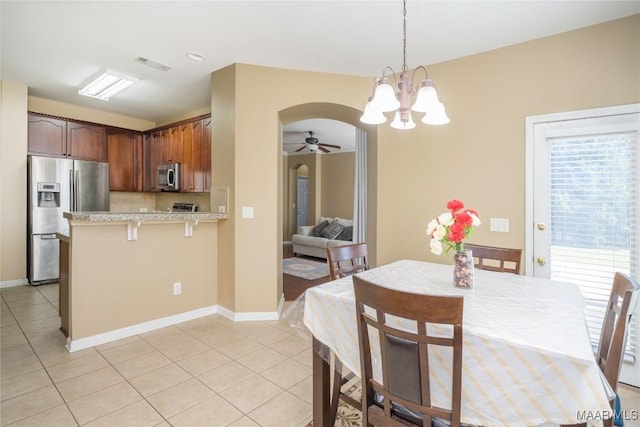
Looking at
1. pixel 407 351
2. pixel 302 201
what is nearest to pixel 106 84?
pixel 407 351

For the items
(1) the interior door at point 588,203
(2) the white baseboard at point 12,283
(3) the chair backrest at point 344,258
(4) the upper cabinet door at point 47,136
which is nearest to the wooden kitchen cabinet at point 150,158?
(4) the upper cabinet door at point 47,136

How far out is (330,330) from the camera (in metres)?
1.54

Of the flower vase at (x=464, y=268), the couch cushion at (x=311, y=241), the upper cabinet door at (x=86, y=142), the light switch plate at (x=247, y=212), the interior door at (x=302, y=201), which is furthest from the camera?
the interior door at (x=302, y=201)

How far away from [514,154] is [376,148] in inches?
54.5

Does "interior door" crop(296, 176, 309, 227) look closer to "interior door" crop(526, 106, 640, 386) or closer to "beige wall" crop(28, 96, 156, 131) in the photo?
"beige wall" crop(28, 96, 156, 131)

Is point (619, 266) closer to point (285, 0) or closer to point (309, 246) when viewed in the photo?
point (285, 0)

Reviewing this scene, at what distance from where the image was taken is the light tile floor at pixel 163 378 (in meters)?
1.87

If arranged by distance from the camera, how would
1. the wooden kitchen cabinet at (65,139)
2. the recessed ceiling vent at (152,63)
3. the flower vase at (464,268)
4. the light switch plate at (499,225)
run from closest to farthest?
the flower vase at (464,268), the light switch plate at (499,225), the recessed ceiling vent at (152,63), the wooden kitchen cabinet at (65,139)

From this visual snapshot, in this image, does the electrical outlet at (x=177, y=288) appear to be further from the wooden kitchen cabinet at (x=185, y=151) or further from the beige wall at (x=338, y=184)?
the beige wall at (x=338, y=184)

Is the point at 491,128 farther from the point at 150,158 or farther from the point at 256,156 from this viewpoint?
the point at 150,158

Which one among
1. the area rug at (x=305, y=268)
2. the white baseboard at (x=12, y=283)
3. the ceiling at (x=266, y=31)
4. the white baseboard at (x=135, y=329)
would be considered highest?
the ceiling at (x=266, y=31)

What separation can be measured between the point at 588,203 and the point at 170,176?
5.14 metres

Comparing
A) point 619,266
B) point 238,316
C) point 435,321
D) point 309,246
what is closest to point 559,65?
point 619,266

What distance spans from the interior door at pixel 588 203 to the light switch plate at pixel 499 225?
19cm
